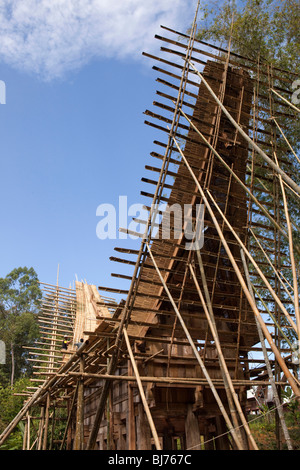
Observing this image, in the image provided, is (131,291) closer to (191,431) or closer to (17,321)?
(191,431)

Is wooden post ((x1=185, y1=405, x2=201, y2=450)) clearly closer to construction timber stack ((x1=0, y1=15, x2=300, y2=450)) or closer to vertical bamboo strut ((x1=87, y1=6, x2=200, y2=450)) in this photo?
construction timber stack ((x1=0, y1=15, x2=300, y2=450))

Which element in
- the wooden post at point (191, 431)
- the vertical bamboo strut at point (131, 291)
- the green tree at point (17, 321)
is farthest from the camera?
the green tree at point (17, 321)

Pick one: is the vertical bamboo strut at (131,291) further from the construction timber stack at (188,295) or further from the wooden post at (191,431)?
the wooden post at (191,431)

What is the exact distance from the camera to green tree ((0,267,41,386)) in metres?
26.3

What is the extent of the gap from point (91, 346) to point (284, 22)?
11.3 meters

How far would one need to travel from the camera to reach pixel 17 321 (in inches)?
1052

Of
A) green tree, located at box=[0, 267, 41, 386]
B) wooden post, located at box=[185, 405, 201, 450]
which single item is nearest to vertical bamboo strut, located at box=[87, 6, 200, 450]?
wooden post, located at box=[185, 405, 201, 450]

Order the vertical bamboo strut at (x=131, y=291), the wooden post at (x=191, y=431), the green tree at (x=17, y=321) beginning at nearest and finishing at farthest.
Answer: the vertical bamboo strut at (x=131, y=291) → the wooden post at (x=191, y=431) → the green tree at (x=17, y=321)

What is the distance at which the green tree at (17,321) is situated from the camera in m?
26.3

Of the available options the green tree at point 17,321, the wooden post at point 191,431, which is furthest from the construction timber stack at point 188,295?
the green tree at point 17,321

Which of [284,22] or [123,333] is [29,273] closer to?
[284,22]

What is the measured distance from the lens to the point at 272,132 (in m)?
8.26

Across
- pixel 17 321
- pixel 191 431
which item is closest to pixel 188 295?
pixel 191 431

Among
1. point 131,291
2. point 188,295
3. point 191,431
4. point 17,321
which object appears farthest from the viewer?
point 17,321
